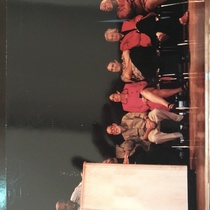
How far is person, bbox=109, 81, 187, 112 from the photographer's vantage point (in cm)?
171

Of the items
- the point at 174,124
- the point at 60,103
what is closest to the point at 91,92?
the point at 60,103

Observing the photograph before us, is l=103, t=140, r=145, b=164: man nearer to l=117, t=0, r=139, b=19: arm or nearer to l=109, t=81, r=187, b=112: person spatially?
l=109, t=81, r=187, b=112: person

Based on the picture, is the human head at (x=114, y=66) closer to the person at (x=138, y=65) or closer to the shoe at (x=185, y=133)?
the person at (x=138, y=65)

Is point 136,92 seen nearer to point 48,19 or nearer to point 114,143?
point 114,143

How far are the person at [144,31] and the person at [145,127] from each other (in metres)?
0.33

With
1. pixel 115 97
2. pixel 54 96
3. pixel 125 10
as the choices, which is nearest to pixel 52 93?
pixel 54 96

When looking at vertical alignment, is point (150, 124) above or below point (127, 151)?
above

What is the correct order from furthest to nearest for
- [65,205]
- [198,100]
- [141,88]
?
[65,205], [141,88], [198,100]

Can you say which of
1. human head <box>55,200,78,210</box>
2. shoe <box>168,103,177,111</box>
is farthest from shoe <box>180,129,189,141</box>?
human head <box>55,200,78,210</box>

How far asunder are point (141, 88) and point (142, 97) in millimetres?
43

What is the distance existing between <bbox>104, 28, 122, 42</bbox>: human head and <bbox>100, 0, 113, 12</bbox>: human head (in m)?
0.10

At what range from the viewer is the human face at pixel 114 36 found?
180 centimetres

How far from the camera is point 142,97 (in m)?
1.75

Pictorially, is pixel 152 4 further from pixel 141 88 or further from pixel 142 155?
pixel 142 155
